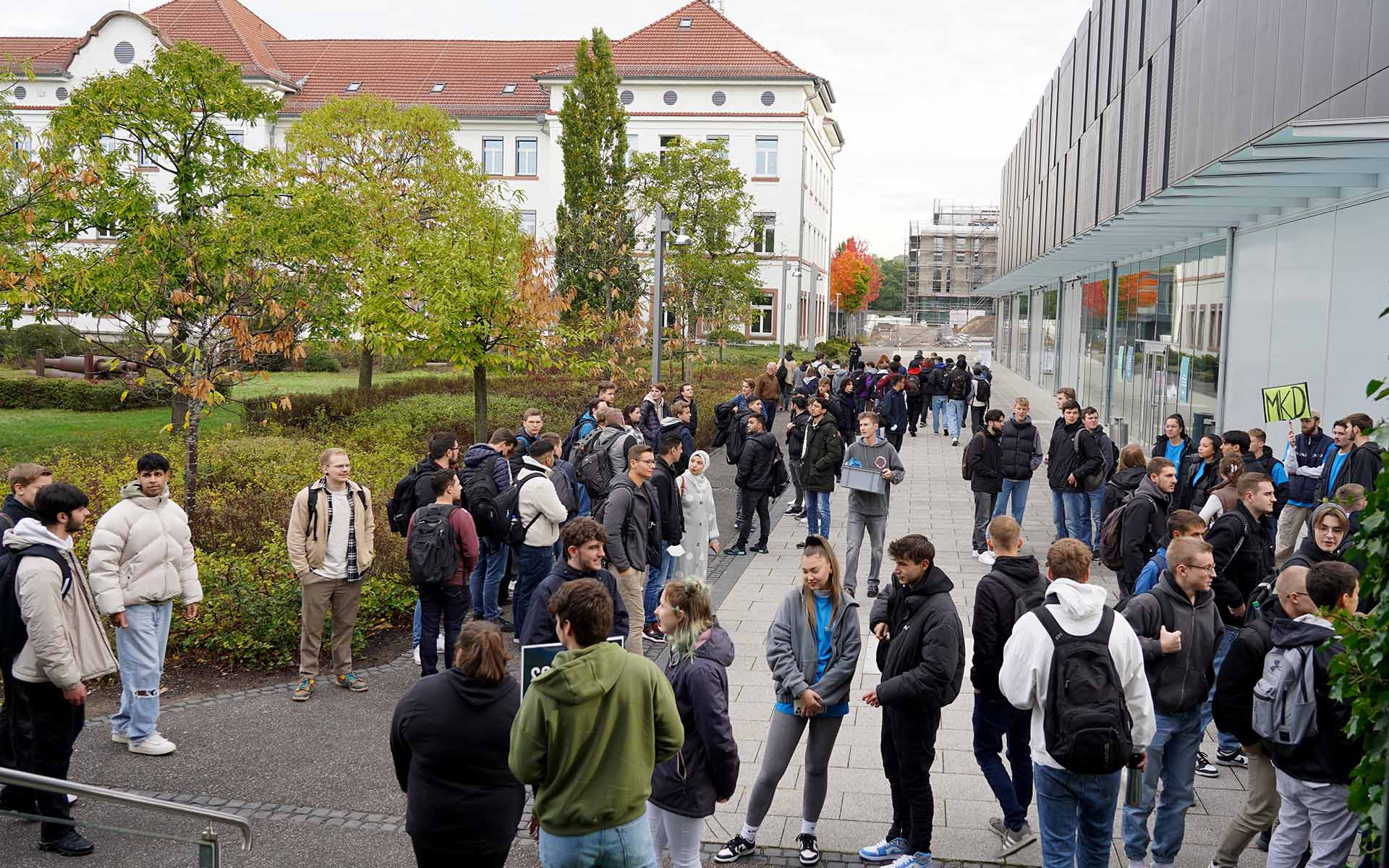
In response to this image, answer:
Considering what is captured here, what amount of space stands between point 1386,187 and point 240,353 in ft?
42.7

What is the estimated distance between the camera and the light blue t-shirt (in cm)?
606

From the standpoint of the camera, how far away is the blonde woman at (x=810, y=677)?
600cm

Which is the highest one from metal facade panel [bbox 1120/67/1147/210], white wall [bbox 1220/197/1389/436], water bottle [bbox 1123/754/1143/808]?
metal facade panel [bbox 1120/67/1147/210]

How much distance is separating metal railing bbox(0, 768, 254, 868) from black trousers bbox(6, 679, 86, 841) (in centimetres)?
166

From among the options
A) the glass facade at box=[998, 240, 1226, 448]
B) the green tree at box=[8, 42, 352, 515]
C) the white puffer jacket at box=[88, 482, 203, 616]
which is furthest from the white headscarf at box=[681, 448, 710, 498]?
the glass facade at box=[998, 240, 1226, 448]

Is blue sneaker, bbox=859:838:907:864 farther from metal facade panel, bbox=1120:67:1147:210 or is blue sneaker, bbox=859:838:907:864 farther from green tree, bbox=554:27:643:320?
green tree, bbox=554:27:643:320

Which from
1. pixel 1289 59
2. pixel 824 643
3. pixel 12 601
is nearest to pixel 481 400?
pixel 1289 59

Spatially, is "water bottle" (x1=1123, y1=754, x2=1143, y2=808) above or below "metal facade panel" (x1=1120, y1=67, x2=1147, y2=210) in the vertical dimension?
below

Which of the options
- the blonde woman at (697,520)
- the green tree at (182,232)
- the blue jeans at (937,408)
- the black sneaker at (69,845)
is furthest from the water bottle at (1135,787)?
the blue jeans at (937,408)

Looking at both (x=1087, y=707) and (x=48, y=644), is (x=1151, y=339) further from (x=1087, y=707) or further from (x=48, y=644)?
(x=48, y=644)

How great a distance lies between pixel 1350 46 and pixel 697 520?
791 cm

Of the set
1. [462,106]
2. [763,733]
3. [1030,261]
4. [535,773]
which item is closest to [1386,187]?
[763,733]

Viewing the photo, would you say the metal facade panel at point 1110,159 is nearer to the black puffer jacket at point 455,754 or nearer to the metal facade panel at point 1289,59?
the metal facade panel at point 1289,59

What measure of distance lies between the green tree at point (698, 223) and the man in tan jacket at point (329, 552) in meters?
25.7
